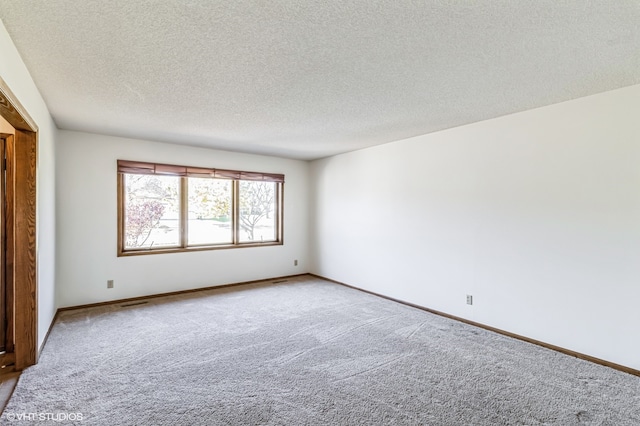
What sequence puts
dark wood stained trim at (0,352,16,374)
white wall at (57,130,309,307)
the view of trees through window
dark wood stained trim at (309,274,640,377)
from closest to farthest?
dark wood stained trim at (0,352,16,374)
dark wood stained trim at (309,274,640,377)
white wall at (57,130,309,307)
the view of trees through window

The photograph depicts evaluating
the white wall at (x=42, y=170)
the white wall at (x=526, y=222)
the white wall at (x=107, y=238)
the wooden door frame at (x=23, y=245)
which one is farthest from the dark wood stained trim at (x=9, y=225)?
the white wall at (x=526, y=222)

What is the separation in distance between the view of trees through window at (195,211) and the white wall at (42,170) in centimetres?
106

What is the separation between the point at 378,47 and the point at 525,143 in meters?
2.17

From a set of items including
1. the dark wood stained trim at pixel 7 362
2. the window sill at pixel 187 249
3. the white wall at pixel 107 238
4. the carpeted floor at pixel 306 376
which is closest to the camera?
the carpeted floor at pixel 306 376

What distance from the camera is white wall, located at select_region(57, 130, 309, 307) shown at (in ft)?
13.5

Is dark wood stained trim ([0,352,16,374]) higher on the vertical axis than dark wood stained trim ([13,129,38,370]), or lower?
lower

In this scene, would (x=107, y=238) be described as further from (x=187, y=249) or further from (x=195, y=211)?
(x=195, y=211)

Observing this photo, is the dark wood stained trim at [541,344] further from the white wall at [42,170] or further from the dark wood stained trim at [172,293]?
the white wall at [42,170]

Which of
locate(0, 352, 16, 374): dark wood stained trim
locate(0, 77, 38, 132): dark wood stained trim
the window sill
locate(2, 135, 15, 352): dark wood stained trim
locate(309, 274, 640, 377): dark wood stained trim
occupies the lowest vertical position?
locate(309, 274, 640, 377): dark wood stained trim

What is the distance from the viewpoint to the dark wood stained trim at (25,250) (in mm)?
2559

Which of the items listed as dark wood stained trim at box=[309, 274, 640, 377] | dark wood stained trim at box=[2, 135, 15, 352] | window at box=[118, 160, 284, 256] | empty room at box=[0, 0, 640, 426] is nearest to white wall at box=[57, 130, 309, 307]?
empty room at box=[0, 0, 640, 426]

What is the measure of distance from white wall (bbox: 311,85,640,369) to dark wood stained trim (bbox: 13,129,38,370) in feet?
13.2

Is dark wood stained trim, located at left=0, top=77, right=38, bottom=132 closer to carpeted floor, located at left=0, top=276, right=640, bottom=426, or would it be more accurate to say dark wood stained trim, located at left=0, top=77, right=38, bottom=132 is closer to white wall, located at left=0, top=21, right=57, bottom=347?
white wall, located at left=0, top=21, right=57, bottom=347

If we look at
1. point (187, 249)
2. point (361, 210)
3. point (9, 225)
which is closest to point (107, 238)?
point (187, 249)
